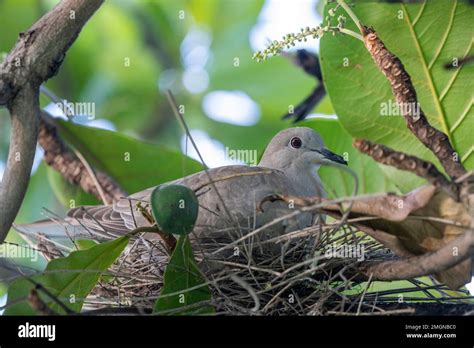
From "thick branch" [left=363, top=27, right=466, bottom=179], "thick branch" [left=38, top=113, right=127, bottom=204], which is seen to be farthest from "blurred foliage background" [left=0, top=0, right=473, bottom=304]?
"thick branch" [left=363, top=27, right=466, bottom=179]

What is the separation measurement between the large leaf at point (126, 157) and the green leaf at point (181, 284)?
49.4 inches

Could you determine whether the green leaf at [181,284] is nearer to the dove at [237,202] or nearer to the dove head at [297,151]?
the dove at [237,202]

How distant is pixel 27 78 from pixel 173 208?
0.69 meters

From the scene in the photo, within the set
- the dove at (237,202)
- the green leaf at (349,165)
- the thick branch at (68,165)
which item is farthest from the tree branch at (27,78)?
the green leaf at (349,165)

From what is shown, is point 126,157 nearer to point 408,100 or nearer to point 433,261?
point 408,100

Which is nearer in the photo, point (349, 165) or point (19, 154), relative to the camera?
point (19, 154)

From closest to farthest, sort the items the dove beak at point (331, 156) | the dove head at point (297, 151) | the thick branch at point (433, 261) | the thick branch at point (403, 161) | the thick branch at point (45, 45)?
the thick branch at point (403, 161)
the thick branch at point (433, 261)
the thick branch at point (45, 45)
the dove beak at point (331, 156)
the dove head at point (297, 151)

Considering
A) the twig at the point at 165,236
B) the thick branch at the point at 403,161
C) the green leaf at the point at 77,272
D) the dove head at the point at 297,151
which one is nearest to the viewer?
the thick branch at the point at 403,161

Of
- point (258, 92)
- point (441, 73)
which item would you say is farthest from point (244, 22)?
point (441, 73)

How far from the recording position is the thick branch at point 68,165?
3828 mm

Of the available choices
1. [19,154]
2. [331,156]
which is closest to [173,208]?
[19,154]

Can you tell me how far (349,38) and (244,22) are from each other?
1.51 m

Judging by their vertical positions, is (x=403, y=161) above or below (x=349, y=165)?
below

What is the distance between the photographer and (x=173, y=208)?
226 cm
